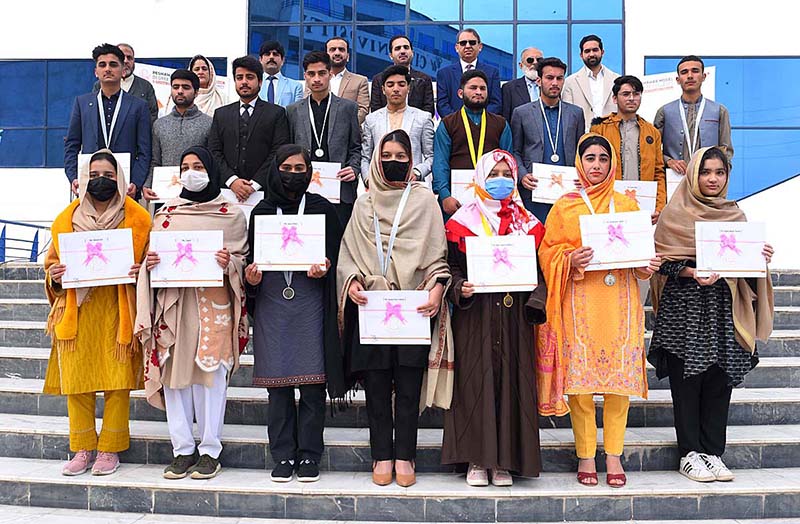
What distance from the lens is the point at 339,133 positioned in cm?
580

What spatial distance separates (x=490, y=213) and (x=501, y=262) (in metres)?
0.42

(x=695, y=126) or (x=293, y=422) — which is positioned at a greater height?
(x=695, y=126)

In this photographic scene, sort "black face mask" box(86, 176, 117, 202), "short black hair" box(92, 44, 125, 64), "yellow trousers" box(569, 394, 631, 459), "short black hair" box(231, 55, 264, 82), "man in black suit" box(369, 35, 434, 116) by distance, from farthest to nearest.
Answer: "man in black suit" box(369, 35, 434, 116) → "short black hair" box(92, 44, 125, 64) → "short black hair" box(231, 55, 264, 82) → "black face mask" box(86, 176, 117, 202) → "yellow trousers" box(569, 394, 631, 459)

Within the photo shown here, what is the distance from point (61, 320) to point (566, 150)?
417cm

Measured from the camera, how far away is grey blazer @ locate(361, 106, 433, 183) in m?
5.82

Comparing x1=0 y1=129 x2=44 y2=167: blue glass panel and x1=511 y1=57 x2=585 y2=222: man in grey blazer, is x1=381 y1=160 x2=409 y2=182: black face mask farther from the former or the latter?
x1=0 y1=129 x2=44 y2=167: blue glass panel

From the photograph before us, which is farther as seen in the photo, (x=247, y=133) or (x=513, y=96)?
(x=513, y=96)

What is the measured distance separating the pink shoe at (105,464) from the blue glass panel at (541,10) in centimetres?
1208

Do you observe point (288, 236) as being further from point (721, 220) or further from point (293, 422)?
point (721, 220)

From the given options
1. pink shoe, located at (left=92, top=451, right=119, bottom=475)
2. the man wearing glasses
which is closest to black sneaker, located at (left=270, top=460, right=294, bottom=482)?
pink shoe, located at (left=92, top=451, right=119, bottom=475)

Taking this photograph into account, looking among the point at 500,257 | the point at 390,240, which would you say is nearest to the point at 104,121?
the point at 390,240

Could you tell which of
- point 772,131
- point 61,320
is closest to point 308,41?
point 772,131

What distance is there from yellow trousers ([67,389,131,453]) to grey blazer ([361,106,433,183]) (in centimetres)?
260

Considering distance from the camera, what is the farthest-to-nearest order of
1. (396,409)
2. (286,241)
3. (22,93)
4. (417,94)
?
(22,93) → (417,94) → (396,409) → (286,241)
